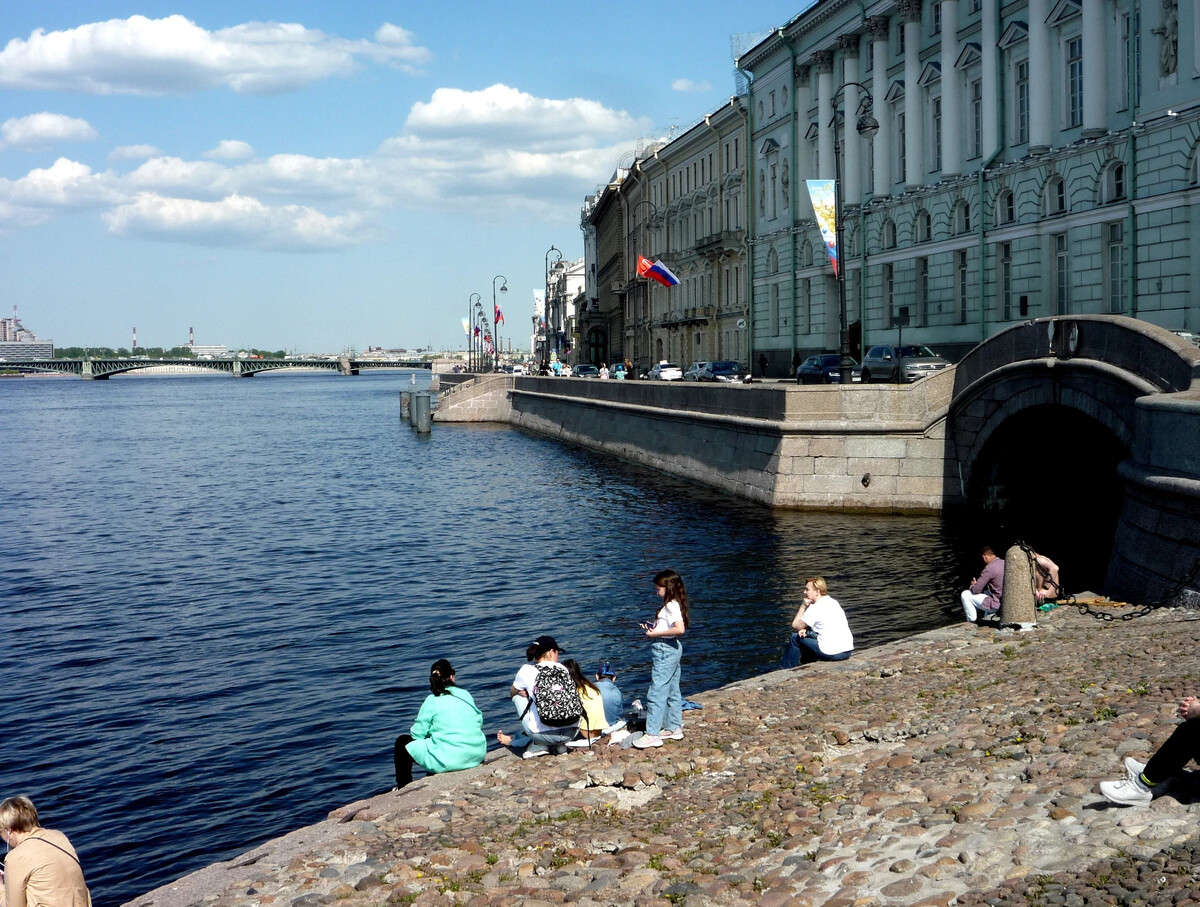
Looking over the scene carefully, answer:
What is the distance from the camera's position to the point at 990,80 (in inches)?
1598

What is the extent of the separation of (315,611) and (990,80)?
29.4m

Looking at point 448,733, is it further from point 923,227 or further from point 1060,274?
point 923,227

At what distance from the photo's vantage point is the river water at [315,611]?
1294 cm

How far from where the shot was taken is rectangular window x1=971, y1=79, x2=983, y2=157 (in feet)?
138

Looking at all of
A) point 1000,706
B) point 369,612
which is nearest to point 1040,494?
point 369,612

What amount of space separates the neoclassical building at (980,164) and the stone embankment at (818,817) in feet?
70.8

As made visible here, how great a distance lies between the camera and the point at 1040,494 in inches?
1100

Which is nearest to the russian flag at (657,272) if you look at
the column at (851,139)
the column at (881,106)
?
the column at (851,139)

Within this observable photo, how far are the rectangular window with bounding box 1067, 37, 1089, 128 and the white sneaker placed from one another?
31850 millimetres

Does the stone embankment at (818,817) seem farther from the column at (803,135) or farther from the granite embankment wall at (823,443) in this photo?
the column at (803,135)

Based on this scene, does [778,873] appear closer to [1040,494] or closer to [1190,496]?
[1190,496]

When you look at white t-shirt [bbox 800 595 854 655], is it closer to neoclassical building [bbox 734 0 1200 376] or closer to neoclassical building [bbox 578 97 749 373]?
neoclassical building [bbox 734 0 1200 376]

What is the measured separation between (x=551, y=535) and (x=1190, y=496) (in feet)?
55.1

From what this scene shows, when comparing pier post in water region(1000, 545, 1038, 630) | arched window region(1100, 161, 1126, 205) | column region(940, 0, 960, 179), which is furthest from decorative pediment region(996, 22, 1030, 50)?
pier post in water region(1000, 545, 1038, 630)
